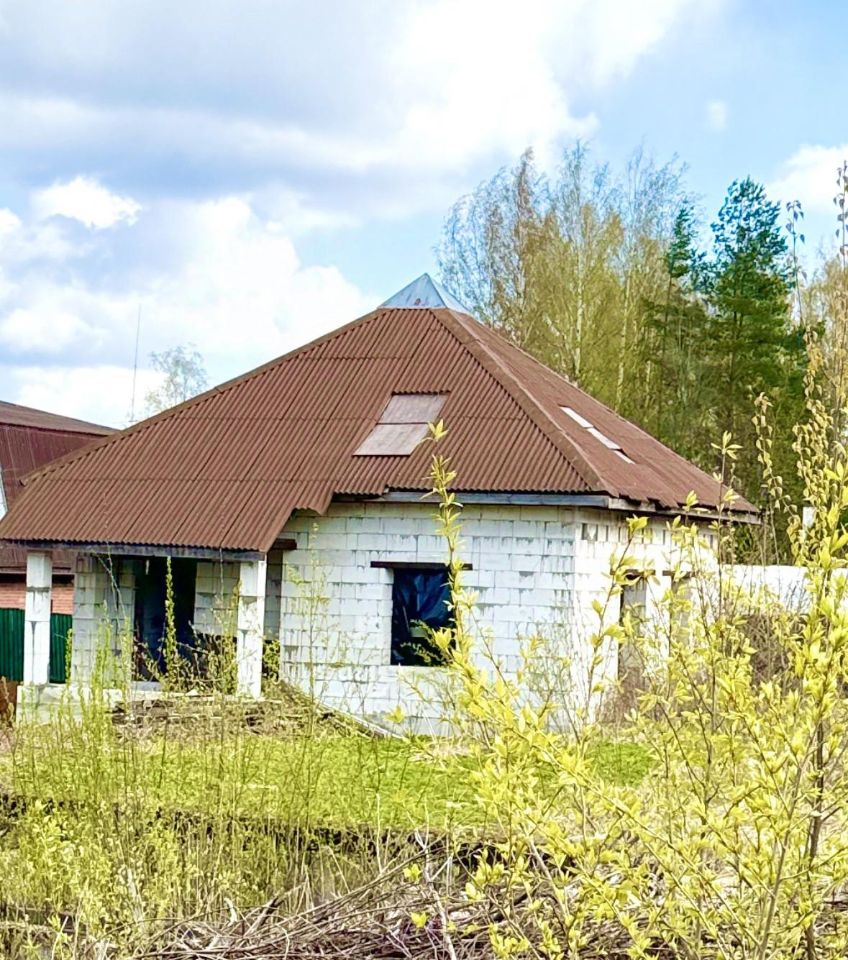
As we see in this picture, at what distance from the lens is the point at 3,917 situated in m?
6.66

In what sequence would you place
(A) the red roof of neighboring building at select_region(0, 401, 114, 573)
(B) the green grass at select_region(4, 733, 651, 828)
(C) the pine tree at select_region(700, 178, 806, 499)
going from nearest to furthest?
1. (B) the green grass at select_region(4, 733, 651, 828)
2. (A) the red roof of neighboring building at select_region(0, 401, 114, 573)
3. (C) the pine tree at select_region(700, 178, 806, 499)

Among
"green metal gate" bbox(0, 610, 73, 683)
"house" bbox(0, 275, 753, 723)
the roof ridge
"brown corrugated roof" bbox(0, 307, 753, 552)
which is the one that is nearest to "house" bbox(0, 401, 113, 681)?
"green metal gate" bbox(0, 610, 73, 683)

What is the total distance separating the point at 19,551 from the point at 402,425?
39.7 feet

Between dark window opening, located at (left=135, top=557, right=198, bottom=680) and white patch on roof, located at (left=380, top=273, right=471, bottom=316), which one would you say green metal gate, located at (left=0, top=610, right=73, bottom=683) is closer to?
dark window opening, located at (left=135, top=557, right=198, bottom=680)

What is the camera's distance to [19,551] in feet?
81.3

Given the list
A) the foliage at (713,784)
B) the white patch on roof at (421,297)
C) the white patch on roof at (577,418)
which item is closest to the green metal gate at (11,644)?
the white patch on roof at (421,297)

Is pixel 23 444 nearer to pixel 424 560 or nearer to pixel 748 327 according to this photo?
pixel 424 560

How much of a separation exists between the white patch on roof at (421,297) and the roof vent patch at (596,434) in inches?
88.3

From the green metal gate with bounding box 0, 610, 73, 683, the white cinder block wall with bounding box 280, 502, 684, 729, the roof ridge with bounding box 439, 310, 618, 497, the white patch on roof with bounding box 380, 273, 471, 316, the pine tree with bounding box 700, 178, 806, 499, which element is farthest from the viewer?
the pine tree with bounding box 700, 178, 806, 499

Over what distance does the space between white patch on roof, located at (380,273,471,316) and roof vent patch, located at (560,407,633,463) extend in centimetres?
224

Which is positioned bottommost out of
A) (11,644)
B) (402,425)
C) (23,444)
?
(11,644)

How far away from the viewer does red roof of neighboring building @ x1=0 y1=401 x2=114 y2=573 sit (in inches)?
971

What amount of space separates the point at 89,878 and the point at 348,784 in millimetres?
2248

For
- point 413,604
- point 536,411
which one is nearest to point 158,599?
point 413,604
